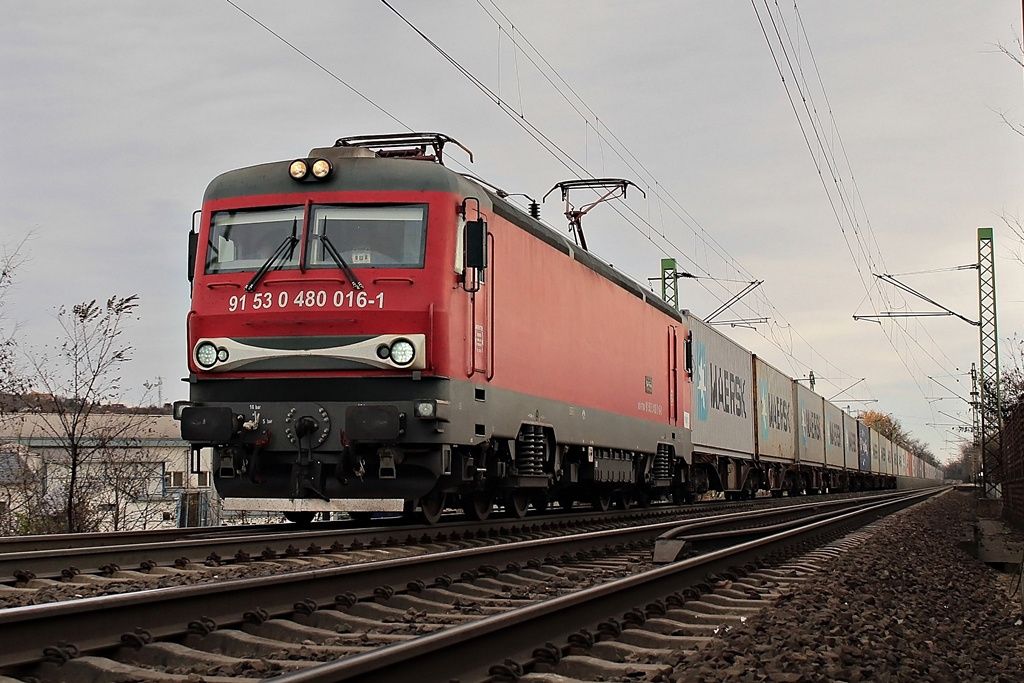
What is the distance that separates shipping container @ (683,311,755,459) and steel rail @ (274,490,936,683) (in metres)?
13.1

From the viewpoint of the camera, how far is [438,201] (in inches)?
386

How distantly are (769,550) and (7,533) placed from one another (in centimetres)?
892

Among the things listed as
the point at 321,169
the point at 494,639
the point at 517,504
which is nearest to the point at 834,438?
the point at 517,504

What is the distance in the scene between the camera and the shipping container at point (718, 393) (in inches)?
803

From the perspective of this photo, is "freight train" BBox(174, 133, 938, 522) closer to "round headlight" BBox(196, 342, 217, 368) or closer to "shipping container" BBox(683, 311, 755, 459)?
"round headlight" BBox(196, 342, 217, 368)

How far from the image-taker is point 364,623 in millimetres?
5383

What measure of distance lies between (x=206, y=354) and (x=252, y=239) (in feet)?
3.73

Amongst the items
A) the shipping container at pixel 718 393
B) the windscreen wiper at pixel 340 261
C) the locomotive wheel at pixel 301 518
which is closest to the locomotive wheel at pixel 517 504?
the locomotive wheel at pixel 301 518

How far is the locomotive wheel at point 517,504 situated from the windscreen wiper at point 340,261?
159 inches

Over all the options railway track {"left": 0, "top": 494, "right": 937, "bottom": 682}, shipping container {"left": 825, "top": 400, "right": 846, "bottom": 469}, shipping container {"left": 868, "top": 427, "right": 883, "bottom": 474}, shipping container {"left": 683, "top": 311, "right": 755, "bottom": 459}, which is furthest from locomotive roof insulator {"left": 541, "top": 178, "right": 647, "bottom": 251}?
shipping container {"left": 868, "top": 427, "right": 883, "bottom": 474}

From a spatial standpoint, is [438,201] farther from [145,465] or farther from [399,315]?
[145,465]

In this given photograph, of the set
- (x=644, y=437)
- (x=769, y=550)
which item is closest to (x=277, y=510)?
(x=769, y=550)

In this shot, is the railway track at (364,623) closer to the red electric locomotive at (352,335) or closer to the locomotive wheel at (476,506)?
the red electric locomotive at (352,335)

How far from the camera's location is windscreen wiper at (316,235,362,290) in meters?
9.43
